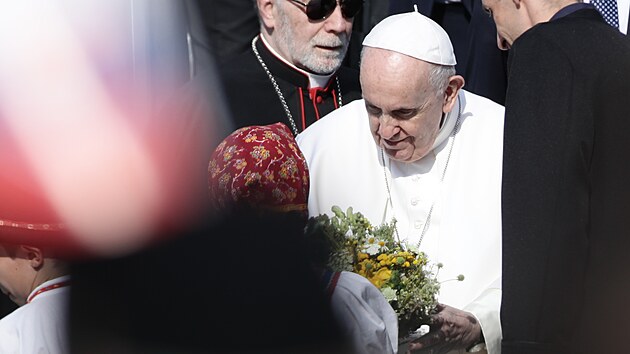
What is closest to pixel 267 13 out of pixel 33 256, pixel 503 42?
pixel 503 42

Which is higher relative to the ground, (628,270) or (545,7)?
(545,7)

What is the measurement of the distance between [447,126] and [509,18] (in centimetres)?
79

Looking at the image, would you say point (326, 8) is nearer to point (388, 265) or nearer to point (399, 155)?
point (399, 155)

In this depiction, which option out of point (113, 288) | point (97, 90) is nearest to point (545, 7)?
point (97, 90)

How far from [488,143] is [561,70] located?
3.71ft

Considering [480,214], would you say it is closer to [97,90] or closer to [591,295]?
[591,295]

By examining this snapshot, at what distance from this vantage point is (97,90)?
2.88 metres

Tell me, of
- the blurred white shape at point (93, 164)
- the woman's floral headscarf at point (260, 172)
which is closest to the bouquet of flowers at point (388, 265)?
the woman's floral headscarf at point (260, 172)

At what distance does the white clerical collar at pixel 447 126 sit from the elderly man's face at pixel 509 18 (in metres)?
0.67

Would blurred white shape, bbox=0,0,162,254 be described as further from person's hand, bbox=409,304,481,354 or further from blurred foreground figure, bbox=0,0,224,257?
person's hand, bbox=409,304,481,354

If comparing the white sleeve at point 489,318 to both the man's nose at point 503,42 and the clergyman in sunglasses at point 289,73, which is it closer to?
the man's nose at point 503,42

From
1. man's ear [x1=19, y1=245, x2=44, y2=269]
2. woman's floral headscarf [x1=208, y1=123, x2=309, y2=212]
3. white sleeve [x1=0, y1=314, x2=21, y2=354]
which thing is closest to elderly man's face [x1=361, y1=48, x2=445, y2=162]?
woman's floral headscarf [x1=208, y1=123, x2=309, y2=212]

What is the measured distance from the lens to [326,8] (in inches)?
223

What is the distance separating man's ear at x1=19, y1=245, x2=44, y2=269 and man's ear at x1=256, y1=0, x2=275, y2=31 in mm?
2737
